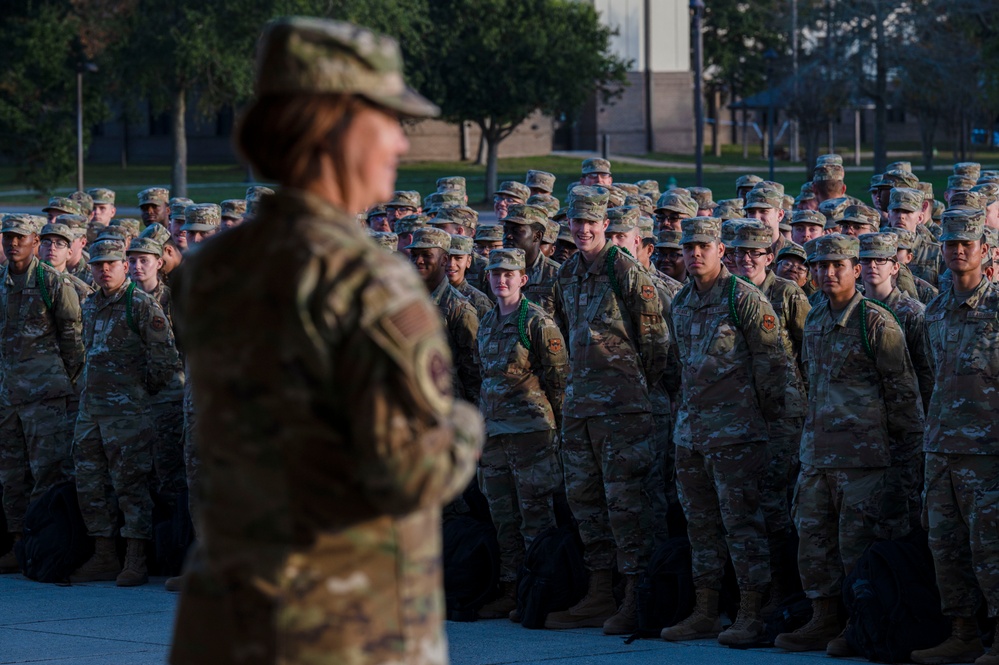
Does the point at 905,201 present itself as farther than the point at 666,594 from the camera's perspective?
Yes

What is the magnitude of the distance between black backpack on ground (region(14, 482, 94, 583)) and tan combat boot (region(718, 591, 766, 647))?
15.5 ft

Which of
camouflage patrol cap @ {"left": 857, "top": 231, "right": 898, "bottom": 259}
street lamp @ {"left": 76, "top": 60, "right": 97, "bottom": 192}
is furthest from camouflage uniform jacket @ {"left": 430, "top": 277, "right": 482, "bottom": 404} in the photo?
street lamp @ {"left": 76, "top": 60, "right": 97, "bottom": 192}

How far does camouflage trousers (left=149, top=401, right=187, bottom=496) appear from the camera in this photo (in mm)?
11234

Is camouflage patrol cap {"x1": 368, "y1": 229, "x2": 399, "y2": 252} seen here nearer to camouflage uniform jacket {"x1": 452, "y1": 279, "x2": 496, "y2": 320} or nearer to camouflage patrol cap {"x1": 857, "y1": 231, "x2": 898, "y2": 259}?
camouflage uniform jacket {"x1": 452, "y1": 279, "x2": 496, "y2": 320}

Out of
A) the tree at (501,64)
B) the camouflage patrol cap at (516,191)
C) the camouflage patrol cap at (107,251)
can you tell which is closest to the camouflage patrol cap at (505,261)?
the camouflage patrol cap at (107,251)

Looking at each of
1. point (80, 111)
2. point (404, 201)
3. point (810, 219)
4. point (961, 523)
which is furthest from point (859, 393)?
point (80, 111)

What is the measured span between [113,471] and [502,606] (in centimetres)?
301

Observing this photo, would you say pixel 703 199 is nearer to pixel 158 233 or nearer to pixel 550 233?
pixel 550 233

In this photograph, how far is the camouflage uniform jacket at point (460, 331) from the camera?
10297mm

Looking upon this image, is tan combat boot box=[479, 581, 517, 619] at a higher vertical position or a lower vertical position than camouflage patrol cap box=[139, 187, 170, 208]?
lower

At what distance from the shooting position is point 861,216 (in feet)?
36.8

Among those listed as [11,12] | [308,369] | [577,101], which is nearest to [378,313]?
[308,369]

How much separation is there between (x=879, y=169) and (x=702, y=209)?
25.2 meters

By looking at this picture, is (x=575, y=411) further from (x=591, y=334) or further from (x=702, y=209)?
(x=702, y=209)
